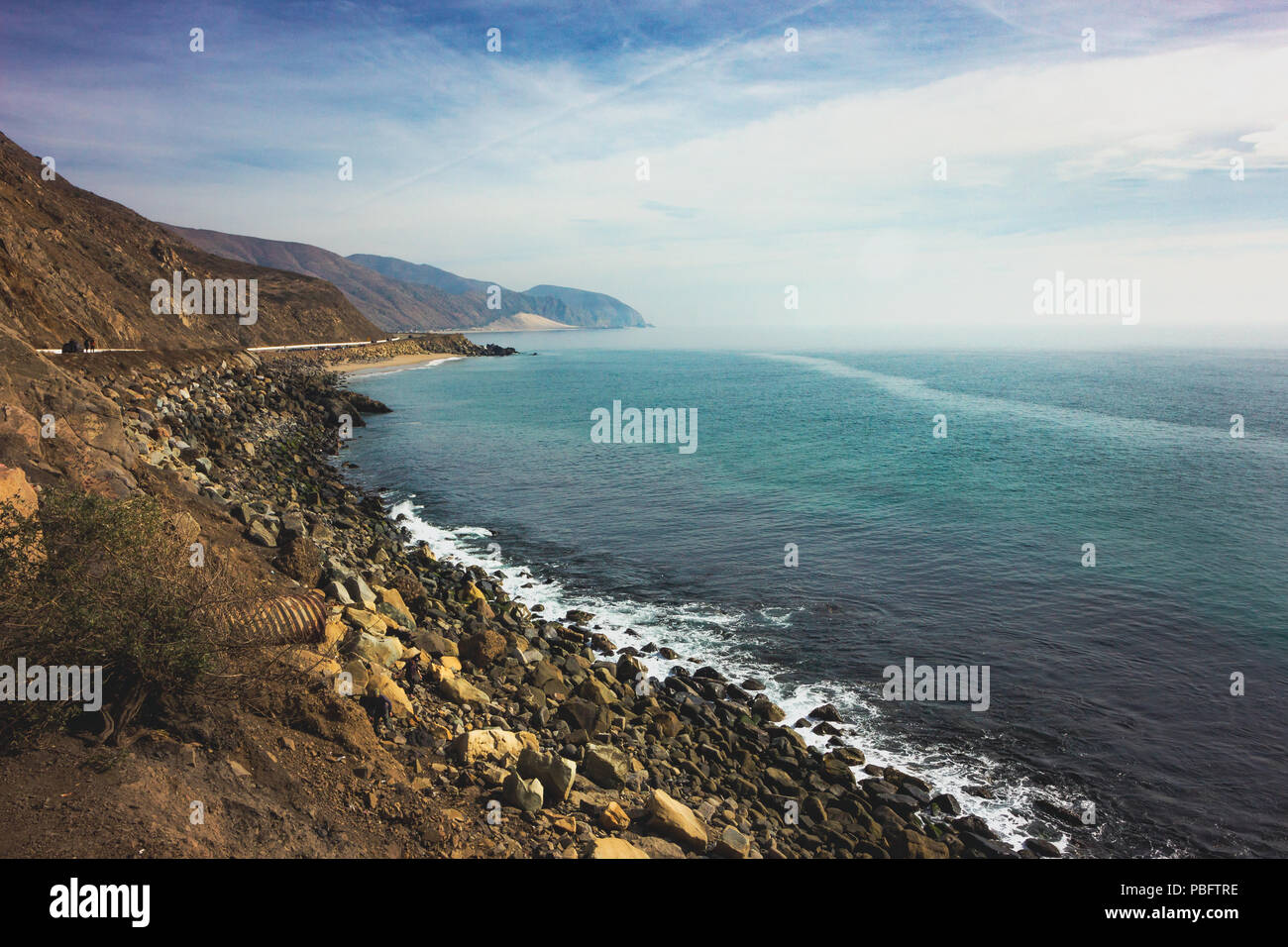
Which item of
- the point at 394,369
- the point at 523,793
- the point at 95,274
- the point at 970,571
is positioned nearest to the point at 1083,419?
the point at 970,571

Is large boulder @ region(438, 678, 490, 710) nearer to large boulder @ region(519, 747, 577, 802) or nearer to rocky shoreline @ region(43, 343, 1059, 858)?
rocky shoreline @ region(43, 343, 1059, 858)

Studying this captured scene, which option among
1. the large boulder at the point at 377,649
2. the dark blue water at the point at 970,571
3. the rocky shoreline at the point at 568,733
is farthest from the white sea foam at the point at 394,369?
the large boulder at the point at 377,649

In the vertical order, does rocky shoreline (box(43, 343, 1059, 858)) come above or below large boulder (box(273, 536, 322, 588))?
below

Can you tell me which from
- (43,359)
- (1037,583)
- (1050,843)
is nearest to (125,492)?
(43,359)

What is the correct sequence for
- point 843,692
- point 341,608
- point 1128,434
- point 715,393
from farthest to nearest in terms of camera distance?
point 715,393, point 1128,434, point 843,692, point 341,608

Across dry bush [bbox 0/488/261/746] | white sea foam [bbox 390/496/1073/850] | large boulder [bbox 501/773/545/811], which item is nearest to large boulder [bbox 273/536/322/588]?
dry bush [bbox 0/488/261/746]
